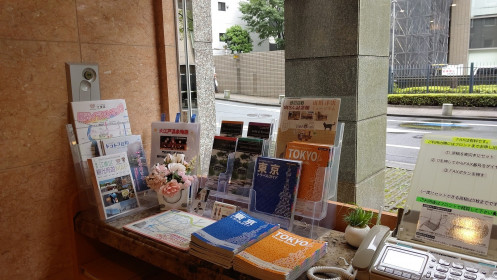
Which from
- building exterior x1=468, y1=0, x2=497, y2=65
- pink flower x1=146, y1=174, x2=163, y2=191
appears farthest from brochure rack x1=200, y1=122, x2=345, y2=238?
building exterior x1=468, y1=0, x2=497, y2=65

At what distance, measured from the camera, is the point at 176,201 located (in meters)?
1.75

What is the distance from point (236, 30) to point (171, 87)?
14.0 meters

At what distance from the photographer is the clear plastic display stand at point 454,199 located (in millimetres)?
962

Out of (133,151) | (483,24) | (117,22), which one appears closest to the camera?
(133,151)

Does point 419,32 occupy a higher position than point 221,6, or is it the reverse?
point 221,6

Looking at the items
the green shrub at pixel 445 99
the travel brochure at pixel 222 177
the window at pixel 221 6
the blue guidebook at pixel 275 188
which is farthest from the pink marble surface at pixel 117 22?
the window at pixel 221 6

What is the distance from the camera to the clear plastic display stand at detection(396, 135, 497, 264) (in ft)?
3.16

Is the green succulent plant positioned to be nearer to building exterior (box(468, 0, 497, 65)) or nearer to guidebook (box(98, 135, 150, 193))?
guidebook (box(98, 135, 150, 193))

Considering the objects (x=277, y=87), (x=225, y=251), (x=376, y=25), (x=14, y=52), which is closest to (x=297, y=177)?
(x=225, y=251)

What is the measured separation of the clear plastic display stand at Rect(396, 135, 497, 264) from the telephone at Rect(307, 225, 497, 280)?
0.08ft

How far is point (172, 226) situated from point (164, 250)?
18 centimetres

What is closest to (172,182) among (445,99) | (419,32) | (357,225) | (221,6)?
(357,225)

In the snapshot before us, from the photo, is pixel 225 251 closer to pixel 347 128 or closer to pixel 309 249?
pixel 309 249

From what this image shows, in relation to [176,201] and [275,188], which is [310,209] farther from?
[176,201]
